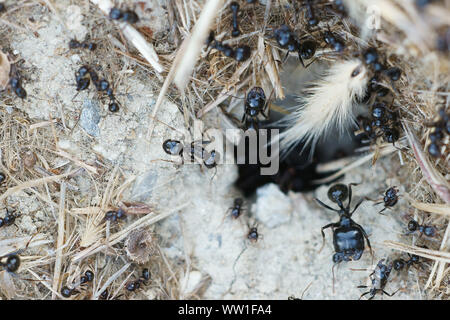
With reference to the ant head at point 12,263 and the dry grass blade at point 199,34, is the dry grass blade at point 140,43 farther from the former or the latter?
the ant head at point 12,263

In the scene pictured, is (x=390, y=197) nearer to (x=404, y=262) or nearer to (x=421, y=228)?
(x=421, y=228)

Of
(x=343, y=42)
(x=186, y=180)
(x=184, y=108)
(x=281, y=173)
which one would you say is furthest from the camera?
(x=281, y=173)

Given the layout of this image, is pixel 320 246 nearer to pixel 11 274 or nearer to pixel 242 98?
pixel 242 98

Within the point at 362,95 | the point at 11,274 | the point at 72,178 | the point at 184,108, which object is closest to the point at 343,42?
the point at 362,95

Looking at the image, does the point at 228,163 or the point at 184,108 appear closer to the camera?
the point at 184,108

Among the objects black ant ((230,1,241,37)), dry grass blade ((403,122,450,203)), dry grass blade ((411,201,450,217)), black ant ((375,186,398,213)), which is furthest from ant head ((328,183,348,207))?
black ant ((230,1,241,37))
